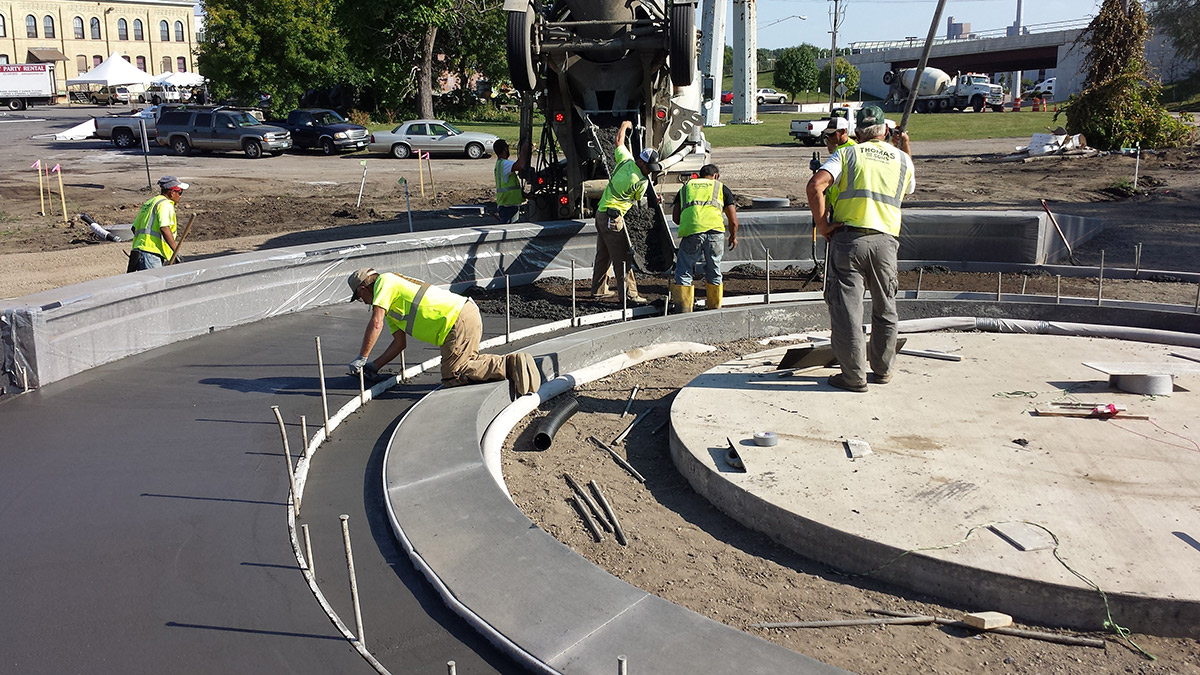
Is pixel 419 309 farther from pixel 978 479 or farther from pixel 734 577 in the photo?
pixel 978 479

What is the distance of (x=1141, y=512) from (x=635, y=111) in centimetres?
883

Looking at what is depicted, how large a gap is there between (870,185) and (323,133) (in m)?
30.8

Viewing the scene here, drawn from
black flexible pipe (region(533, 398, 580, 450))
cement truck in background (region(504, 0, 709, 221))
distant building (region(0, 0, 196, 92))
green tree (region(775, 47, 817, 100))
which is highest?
distant building (region(0, 0, 196, 92))

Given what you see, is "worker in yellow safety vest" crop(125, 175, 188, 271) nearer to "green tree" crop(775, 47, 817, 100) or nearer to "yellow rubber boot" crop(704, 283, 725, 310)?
"yellow rubber boot" crop(704, 283, 725, 310)

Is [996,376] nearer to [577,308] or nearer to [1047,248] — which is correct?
[577,308]

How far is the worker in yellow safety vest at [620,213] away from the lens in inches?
401

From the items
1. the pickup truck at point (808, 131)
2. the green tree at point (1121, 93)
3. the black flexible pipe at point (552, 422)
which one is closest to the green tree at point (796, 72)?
the pickup truck at point (808, 131)

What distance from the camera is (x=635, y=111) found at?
40.9 feet

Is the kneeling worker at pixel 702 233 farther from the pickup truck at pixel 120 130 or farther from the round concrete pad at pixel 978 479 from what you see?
the pickup truck at pixel 120 130

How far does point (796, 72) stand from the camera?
74312 mm

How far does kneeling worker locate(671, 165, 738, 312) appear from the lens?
989 cm

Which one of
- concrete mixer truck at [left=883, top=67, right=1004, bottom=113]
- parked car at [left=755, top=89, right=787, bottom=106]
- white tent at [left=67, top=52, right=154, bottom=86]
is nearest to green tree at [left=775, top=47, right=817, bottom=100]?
parked car at [left=755, top=89, right=787, bottom=106]

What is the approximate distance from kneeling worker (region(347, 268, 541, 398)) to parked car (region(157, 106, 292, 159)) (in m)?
27.8

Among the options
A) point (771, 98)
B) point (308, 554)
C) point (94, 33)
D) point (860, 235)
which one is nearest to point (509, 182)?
point (860, 235)
